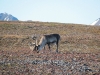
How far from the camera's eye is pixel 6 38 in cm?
4200

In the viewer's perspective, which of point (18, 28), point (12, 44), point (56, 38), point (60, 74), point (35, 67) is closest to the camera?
point (60, 74)

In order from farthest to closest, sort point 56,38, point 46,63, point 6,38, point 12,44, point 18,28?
point 18,28 < point 6,38 < point 12,44 < point 56,38 < point 46,63

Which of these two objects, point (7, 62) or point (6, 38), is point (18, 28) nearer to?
point (6, 38)

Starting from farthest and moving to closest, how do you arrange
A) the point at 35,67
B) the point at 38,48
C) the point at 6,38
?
1. the point at 6,38
2. the point at 38,48
3. the point at 35,67

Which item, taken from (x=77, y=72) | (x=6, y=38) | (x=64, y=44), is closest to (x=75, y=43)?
(x=64, y=44)

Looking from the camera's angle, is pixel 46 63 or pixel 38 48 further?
pixel 38 48

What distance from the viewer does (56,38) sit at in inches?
1246

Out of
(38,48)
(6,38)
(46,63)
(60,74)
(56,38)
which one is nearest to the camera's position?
(60,74)

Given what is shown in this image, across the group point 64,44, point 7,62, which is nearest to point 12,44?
point 64,44

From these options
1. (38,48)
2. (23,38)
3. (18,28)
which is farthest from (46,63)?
(18,28)

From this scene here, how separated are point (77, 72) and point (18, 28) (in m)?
41.5

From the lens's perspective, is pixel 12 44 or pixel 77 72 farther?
pixel 12 44

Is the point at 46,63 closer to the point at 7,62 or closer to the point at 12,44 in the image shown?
the point at 7,62

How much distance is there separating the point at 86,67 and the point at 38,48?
35.7 ft
